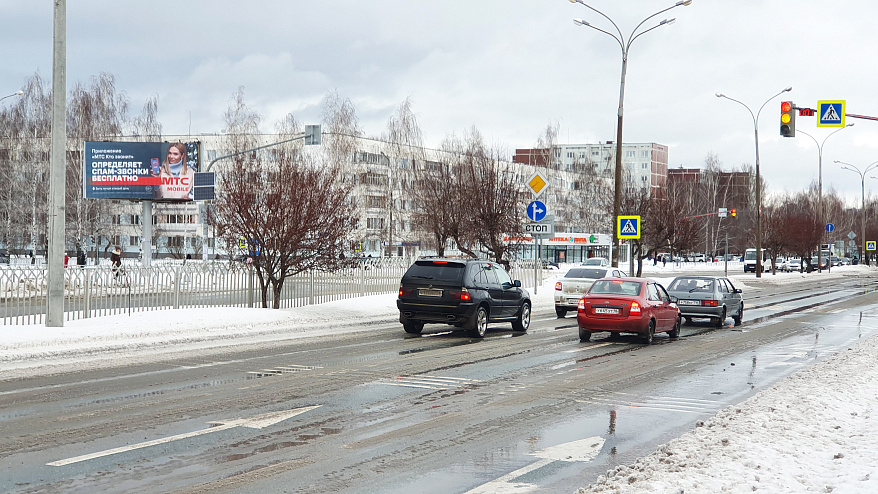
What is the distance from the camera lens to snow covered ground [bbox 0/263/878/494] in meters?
6.32

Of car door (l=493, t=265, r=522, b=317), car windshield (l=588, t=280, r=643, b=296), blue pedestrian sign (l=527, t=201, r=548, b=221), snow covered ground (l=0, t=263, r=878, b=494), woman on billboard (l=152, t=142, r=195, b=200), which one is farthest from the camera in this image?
woman on billboard (l=152, t=142, r=195, b=200)

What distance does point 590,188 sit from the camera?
360 feet

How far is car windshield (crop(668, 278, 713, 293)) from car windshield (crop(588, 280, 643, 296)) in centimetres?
631

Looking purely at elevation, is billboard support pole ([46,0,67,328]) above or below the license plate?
above

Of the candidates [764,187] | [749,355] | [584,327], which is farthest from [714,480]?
[764,187]

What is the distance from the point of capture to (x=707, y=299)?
77.6 ft

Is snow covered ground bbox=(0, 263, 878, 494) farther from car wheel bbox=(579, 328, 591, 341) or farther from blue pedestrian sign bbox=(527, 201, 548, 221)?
blue pedestrian sign bbox=(527, 201, 548, 221)

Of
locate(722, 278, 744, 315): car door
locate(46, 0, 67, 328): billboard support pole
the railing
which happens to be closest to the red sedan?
locate(722, 278, 744, 315): car door

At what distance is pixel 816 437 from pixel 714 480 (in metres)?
2.12

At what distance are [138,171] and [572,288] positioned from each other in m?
24.7

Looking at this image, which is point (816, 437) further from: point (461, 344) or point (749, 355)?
point (461, 344)

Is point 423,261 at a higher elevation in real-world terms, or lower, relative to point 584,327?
higher

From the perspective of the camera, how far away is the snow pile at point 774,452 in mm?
6160

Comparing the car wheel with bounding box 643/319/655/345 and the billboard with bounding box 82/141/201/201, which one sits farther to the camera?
the billboard with bounding box 82/141/201/201
